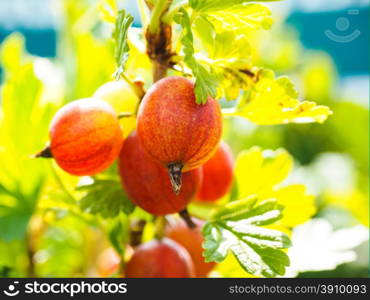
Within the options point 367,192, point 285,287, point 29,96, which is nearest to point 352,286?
point 285,287

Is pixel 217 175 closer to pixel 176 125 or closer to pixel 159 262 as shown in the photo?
pixel 159 262

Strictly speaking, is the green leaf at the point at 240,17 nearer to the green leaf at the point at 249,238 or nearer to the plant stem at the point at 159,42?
the plant stem at the point at 159,42

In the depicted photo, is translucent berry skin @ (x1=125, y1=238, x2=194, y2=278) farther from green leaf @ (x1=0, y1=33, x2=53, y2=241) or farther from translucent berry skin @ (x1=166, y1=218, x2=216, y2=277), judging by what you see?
green leaf @ (x1=0, y1=33, x2=53, y2=241)

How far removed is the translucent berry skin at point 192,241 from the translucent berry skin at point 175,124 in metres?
0.28

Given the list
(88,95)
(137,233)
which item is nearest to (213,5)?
(137,233)

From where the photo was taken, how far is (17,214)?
0.93m

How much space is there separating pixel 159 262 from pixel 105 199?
11cm

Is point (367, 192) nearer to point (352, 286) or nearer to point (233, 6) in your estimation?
point (352, 286)

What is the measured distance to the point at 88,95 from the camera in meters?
1.11

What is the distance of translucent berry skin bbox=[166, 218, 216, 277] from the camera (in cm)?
90

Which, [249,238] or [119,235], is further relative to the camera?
[119,235]

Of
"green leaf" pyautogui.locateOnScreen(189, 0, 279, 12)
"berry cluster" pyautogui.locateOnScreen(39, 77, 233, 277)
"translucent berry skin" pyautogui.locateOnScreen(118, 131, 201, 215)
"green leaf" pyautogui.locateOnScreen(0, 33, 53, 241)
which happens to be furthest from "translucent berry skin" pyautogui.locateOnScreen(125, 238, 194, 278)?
"green leaf" pyautogui.locateOnScreen(189, 0, 279, 12)

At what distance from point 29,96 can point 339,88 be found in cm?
134

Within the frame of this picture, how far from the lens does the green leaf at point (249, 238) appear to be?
68cm
